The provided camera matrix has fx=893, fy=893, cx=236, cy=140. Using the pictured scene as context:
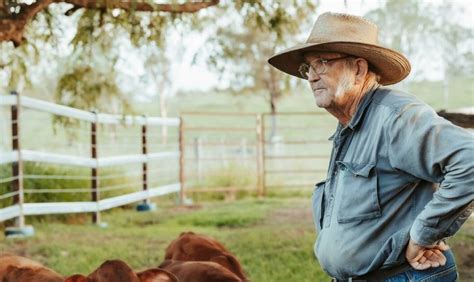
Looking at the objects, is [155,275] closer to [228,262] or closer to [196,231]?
[228,262]

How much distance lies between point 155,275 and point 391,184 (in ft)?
6.54

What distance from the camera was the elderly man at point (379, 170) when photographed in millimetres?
2348

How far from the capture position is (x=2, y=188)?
9406mm

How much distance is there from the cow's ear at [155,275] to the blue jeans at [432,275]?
189cm

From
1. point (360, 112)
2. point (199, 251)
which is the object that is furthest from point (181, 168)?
point (360, 112)

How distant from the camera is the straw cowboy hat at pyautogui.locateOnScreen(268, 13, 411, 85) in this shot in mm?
2654

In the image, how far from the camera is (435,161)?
234cm

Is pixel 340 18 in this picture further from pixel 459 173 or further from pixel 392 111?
pixel 459 173

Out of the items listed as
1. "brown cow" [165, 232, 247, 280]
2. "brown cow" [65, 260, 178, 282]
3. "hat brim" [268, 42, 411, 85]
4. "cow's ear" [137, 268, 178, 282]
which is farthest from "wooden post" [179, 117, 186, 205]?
"hat brim" [268, 42, 411, 85]

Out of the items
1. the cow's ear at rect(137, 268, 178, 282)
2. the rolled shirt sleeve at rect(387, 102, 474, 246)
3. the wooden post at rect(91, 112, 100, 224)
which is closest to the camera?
the rolled shirt sleeve at rect(387, 102, 474, 246)

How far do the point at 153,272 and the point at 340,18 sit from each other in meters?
1.92

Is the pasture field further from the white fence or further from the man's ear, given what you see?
the man's ear

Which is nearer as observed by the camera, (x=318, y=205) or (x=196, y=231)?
(x=318, y=205)

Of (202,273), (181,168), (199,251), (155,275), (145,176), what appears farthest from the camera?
(181,168)
